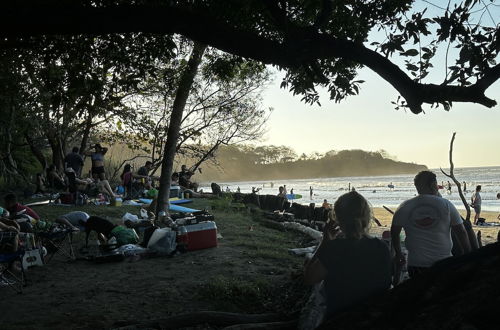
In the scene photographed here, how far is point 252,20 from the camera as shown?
262 inches

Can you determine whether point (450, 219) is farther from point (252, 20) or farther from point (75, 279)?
point (75, 279)

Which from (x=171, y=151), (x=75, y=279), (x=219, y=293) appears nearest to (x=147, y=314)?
(x=219, y=293)

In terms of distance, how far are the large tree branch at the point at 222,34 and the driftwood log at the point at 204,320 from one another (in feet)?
8.75

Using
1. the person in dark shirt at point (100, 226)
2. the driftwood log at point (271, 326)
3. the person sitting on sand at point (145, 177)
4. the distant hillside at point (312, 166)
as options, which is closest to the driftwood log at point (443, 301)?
the driftwood log at point (271, 326)

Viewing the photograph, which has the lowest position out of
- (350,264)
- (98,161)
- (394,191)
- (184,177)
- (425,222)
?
(394,191)

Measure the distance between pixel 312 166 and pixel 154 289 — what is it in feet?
554

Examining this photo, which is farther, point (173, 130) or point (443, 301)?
point (173, 130)

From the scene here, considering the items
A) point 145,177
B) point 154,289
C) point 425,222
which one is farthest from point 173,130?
point 425,222

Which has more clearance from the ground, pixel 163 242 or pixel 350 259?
pixel 350 259

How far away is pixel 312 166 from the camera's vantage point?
174 m

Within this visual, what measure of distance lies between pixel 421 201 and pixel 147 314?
3523 mm

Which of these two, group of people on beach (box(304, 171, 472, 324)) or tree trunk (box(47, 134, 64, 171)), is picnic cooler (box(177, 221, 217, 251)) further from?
tree trunk (box(47, 134, 64, 171))

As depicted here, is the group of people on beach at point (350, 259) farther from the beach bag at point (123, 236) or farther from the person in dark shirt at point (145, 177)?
the person in dark shirt at point (145, 177)

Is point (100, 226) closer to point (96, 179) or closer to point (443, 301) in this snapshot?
point (96, 179)
